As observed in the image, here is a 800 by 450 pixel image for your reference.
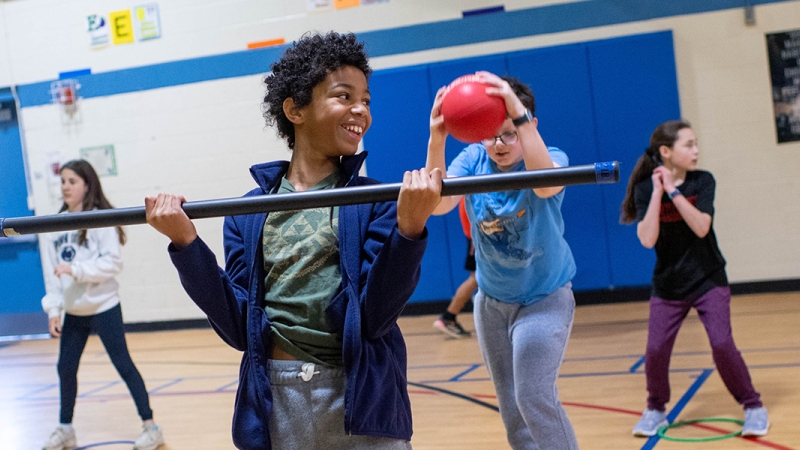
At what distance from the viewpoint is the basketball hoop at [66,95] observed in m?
9.24

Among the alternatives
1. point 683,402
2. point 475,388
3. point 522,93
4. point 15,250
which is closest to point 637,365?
point 683,402

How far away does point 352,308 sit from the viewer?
6.07ft

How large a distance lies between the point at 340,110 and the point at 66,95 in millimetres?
8196

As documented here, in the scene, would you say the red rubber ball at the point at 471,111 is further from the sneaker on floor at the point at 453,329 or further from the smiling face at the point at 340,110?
the sneaker on floor at the point at 453,329

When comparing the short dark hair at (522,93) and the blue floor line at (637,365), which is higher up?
the short dark hair at (522,93)

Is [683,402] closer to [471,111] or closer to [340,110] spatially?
[471,111]

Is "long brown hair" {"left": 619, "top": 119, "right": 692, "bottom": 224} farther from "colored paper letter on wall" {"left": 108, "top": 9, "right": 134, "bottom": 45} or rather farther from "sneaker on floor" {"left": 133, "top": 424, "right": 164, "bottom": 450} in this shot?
"colored paper letter on wall" {"left": 108, "top": 9, "right": 134, "bottom": 45}

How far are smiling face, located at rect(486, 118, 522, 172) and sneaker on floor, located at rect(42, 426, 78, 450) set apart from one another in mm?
3200

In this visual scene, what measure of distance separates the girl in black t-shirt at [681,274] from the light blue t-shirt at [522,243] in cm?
124

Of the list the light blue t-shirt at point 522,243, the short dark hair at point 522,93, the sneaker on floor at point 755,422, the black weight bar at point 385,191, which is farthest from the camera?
the sneaker on floor at point 755,422

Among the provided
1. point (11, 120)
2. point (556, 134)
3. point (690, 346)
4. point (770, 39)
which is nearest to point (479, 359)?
point (690, 346)

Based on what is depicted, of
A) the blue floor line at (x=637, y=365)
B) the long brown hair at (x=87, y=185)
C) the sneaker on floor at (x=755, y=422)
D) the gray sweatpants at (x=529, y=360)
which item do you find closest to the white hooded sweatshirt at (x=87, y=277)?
the long brown hair at (x=87, y=185)

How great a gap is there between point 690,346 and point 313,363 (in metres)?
4.63

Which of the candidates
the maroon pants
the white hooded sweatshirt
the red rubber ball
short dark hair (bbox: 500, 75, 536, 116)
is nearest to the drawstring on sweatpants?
the red rubber ball
